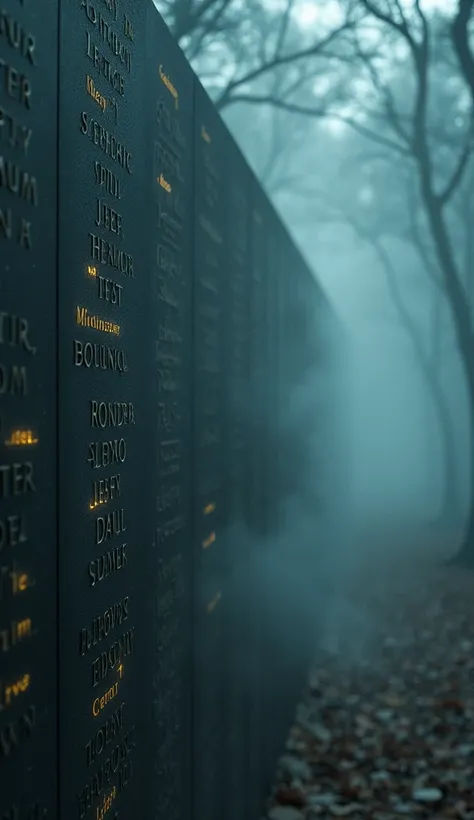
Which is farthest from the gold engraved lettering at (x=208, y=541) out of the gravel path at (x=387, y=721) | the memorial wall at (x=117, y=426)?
the gravel path at (x=387, y=721)

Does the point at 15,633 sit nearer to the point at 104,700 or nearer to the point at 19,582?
the point at 19,582

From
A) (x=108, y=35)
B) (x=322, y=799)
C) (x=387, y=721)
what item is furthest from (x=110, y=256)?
(x=387, y=721)

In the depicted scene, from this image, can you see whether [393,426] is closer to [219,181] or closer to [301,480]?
[301,480]

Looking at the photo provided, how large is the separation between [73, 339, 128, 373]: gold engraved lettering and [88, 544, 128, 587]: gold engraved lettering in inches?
14.9

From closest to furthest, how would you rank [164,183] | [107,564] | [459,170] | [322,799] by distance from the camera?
[107,564]
[164,183]
[322,799]
[459,170]

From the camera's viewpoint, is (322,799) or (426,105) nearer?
(322,799)

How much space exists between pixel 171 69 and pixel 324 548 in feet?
24.6

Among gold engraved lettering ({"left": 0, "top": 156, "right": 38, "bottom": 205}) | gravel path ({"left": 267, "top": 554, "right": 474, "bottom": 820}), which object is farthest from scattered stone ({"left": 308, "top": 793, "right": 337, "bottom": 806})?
gold engraved lettering ({"left": 0, "top": 156, "right": 38, "bottom": 205})

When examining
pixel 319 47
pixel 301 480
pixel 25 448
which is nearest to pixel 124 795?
pixel 25 448

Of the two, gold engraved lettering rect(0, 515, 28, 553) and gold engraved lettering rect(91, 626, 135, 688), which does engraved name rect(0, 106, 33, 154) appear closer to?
gold engraved lettering rect(0, 515, 28, 553)

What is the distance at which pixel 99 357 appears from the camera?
2.16 meters

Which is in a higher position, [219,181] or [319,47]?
[319,47]

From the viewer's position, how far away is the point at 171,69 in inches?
116

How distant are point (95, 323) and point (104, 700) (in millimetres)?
755
